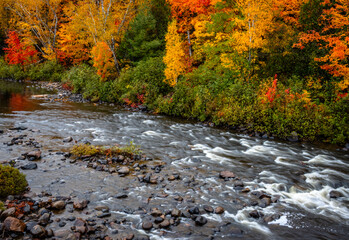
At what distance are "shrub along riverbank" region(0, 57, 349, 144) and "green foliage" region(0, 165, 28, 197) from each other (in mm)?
11929

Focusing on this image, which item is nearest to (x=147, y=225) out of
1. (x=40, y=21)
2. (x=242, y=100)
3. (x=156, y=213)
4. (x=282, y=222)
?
(x=156, y=213)

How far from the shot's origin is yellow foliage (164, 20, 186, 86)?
2108 centimetres

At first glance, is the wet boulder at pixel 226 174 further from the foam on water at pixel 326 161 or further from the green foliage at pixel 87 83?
the green foliage at pixel 87 83

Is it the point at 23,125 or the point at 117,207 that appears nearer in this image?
the point at 117,207

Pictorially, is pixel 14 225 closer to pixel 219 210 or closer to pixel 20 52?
pixel 219 210

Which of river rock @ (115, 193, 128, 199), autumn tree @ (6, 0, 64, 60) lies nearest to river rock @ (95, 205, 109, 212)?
river rock @ (115, 193, 128, 199)

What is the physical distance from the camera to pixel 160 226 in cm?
594

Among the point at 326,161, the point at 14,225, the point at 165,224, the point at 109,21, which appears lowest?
the point at 326,161

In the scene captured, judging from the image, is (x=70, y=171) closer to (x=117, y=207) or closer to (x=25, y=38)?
(x=117, y=207)

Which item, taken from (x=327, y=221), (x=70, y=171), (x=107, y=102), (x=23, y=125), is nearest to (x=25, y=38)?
(x=107, y=102)

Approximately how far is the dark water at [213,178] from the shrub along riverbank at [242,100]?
54.2 inches

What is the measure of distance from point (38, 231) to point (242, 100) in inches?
546

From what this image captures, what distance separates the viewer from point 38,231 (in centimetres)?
526

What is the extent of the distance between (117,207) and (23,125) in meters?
10.5
